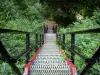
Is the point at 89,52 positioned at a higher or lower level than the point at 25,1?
lower

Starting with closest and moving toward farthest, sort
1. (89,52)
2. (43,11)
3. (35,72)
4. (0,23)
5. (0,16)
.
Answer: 1. (35,72)
2. (89,52)
3. (0,23)
4. (0,16)
5. (43,11)

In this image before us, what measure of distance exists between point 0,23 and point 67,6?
13.1m

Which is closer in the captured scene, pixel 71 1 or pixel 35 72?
pixel 35 72

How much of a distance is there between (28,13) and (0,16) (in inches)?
322

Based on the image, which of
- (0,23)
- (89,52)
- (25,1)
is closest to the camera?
(89,52)

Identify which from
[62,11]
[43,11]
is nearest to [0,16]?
[62,11]

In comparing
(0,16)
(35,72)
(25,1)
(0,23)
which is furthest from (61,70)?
(25,1)

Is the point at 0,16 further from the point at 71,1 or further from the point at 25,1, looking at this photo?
the point at 71,1

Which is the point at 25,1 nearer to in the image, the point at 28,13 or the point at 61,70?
the point at 28,13

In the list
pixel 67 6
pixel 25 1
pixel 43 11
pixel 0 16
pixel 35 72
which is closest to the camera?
pixel 35 72

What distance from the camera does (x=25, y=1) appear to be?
23.9 metres

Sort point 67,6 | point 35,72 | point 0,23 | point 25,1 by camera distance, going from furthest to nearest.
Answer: point 67,6
point 25,1
point 0,23
point 35,72

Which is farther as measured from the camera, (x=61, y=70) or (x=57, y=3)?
(x=57, y=3)

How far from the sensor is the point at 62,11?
26984mm
